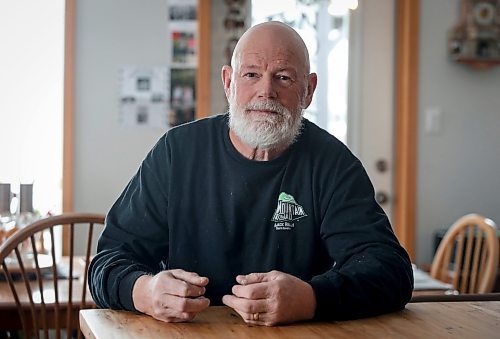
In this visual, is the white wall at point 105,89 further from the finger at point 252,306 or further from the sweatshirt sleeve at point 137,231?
the finger at point 252,306

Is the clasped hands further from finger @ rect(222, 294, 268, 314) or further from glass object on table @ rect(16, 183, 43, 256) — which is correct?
glass object on table @ rect(16, 183, 43, 256)

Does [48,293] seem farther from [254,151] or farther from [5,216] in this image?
[254,151]

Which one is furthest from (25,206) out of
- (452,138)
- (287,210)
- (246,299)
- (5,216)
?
(452,138)

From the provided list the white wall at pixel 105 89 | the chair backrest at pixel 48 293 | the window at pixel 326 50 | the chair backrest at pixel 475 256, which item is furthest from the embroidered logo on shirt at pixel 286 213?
the window at pixel 326 50

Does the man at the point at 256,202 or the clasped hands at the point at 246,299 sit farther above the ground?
the man at the point at 256,202

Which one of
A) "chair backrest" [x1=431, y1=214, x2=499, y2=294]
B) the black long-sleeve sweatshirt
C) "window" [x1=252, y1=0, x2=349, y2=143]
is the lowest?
"chair backrest" [x1=431, y1=214, x2=499, y2=294]

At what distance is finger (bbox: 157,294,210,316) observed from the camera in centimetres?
147

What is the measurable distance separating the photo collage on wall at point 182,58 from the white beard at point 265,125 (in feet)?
7.38

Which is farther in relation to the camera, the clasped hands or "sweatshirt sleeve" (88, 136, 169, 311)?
"sweatshirt sleeve" (88, 136, 169, 311)

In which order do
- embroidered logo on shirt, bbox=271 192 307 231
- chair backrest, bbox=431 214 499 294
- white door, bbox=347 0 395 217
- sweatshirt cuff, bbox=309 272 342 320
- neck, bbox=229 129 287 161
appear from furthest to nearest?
white door, bbox=347 0 395 217, chair backrest, bbox=431 214 499 294, neck, bbox=229 129 287 161, embroidered logo on shirt, bbox=271 192 307 231, sweatshirt cuff, bbox=309 272 342 320

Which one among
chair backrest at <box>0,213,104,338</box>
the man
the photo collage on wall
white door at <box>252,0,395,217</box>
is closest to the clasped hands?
the man

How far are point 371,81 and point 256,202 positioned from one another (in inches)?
106

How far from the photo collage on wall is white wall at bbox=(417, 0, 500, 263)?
125 cm

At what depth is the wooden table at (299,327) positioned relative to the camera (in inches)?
56.1
